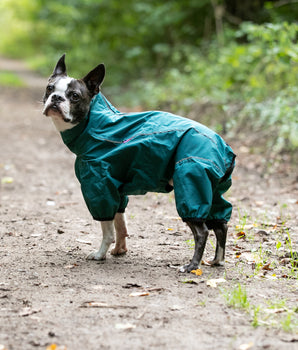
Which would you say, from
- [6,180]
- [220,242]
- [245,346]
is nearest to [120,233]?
[220,242]

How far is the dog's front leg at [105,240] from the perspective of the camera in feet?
14.3

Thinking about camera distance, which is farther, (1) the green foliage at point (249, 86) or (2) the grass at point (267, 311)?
(1) the green foliage at point (249, 86)

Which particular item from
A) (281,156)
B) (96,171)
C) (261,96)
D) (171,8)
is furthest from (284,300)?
(171,8)

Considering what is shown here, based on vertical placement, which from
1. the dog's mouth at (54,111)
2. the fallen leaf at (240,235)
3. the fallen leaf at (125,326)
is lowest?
the fallen leaf at (240,235)

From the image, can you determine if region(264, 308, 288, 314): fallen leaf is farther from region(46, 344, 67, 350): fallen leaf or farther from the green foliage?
the green foliage

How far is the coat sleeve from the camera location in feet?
13.2

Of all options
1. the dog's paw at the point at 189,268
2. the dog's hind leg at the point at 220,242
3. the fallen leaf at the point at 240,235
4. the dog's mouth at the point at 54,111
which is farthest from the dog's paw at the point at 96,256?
the fallen leaf at the point at 240,235

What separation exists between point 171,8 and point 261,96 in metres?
7.20

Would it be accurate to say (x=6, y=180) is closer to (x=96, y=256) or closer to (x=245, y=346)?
(x=96, y=256)

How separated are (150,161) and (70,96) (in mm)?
881

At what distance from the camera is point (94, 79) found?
422 cm

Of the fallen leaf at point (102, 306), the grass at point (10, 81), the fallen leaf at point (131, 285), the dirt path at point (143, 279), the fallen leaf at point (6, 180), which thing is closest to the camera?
the dirt path at point (143, 279)

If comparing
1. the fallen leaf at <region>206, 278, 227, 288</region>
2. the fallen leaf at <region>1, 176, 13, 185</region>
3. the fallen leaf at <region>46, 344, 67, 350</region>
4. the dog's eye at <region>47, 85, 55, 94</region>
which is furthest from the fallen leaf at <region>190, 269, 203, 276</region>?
the fallen leaf at <region>1, 176, 13, 185</region>

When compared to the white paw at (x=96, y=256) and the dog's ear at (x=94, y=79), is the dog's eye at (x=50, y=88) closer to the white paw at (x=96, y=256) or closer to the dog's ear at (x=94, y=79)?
the dog's ear at (x=94, y=79)
